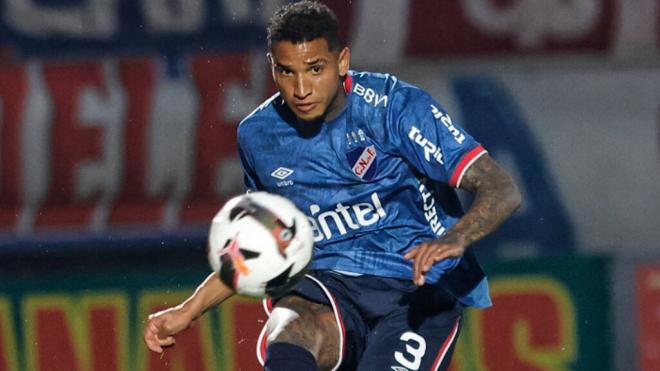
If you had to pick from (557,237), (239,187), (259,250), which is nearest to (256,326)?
(239,187)

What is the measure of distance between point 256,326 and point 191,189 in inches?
39.7

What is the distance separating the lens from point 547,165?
8414 mm

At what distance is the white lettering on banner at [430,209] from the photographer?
4906 mm

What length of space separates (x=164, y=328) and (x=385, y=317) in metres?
0.71

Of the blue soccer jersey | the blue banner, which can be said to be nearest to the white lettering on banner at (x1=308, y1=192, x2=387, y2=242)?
the blue soccer jersey

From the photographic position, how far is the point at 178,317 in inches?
181

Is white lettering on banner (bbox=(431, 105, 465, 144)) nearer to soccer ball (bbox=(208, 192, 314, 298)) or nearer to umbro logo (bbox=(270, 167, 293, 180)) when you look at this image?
umbro logo (bbox=(270, 167, 293, 180))

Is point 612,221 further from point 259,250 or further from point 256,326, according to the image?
point 259,250

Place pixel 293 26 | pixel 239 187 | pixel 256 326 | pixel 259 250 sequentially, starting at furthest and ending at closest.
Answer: pixel 239 187
pixel 256 326
pixel 293 26
pixel 259 250

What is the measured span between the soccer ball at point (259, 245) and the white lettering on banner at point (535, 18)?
14.5ft

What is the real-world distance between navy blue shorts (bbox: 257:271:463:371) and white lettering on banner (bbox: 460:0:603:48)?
3929mm

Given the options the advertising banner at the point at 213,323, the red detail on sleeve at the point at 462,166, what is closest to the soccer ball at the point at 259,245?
the red detail on sleeve at the point at 462,166

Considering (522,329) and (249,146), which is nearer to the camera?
(249,146)

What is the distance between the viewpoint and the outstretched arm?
4.12 metres
